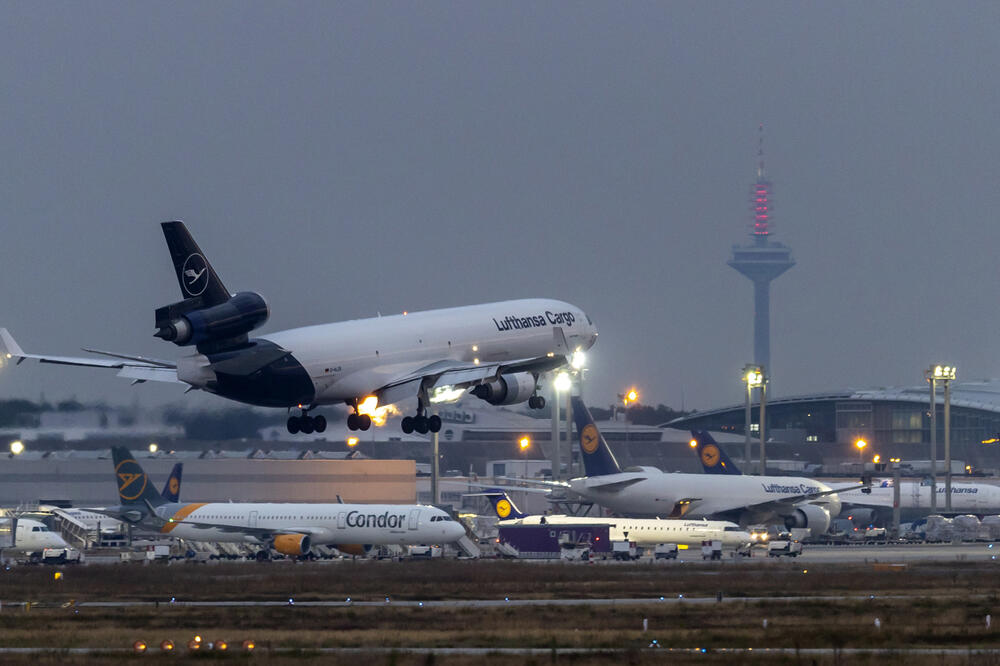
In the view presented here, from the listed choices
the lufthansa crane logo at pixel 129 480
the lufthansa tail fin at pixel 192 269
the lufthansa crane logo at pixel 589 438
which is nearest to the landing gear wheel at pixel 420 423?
the lufthansa tail fin at pixel 192 269

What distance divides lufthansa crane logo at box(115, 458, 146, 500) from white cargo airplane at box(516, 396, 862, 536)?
35.8m

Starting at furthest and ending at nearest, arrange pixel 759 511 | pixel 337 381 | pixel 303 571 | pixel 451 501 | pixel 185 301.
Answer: pixel 451 501 → pixel 759 511 → pixel 303 571 → pixel 337 381 → pixel 185 301

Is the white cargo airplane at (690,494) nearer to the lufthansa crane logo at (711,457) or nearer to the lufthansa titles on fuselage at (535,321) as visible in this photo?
the lufthansa crane logo at (711,457)

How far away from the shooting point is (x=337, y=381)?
206ft

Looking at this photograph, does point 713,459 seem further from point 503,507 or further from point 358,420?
point 358,420

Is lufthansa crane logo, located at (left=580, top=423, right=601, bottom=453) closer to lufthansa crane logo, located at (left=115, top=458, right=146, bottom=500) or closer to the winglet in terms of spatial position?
lufthansa crane logo, located at (left=115, top=458, right=146, bottom=500)

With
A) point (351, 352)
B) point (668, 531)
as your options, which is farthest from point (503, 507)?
point (351, 352)

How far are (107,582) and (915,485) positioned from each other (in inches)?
4125

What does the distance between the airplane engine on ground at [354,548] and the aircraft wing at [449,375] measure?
139 feet

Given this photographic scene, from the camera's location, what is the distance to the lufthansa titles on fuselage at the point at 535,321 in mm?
68031

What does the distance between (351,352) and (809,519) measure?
75.4 m

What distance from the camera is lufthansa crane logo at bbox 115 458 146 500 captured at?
382 feet

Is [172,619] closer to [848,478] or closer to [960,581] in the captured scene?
[960,581]

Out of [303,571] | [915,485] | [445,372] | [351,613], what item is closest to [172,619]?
[351,613]
